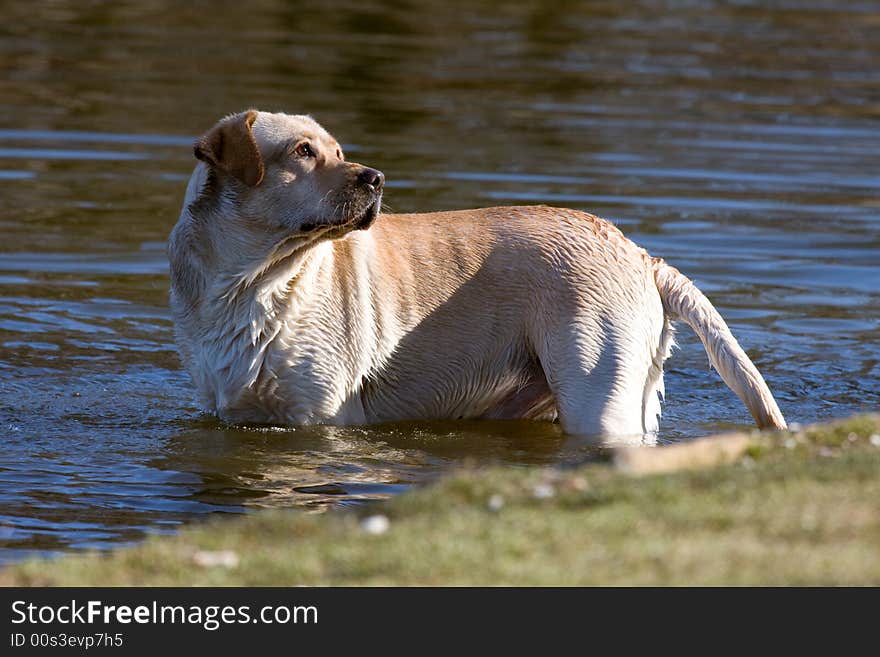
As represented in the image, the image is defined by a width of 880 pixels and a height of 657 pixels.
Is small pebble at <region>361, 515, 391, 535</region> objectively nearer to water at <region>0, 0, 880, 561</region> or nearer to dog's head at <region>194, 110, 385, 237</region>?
water at <region>0, 0, 880, 561</region>

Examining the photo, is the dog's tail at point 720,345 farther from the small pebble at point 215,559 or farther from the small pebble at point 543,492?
the small pebble at point 215,559

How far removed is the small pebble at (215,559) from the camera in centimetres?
493

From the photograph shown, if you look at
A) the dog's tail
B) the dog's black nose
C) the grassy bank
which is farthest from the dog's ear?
the grassy bank

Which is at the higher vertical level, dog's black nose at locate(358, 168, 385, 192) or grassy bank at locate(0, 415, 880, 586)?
dog's black nose at locate(358, 168, 385, 192)

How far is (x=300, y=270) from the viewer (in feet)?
27.0

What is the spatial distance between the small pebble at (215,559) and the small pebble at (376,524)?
0.46m

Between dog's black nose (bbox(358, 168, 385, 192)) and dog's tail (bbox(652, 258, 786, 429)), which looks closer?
dog's black nose (bbox(358, 168, 385, 192))

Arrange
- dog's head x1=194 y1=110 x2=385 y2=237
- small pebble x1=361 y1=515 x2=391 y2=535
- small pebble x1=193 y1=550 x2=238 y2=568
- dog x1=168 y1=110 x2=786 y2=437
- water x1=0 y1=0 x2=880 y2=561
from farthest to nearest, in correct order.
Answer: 1. water x1=0 y1=0 x2=880 y2=561
2. dog x1=168 y1=110 x2=786 y2=437
3. dog's head x1=194 y1=110 x2=385 y2=237
4. small pebble x1=361 y1=515 x2=391 y2=535
5. small pebble x1=193 y1=550 x2=238 y2=568

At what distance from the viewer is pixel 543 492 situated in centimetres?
542

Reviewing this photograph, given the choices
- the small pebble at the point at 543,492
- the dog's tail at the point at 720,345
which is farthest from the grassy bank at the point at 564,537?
the dog's tail at the point at 720,345

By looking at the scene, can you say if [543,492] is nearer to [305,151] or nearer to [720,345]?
[720,345]

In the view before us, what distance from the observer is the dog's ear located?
25.9 ft

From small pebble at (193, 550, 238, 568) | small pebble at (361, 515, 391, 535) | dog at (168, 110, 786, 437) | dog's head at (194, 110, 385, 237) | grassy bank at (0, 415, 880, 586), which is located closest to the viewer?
grassy bank at (0, 415, 880, 586)

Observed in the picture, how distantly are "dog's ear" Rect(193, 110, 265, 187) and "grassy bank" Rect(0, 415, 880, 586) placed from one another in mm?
2823
